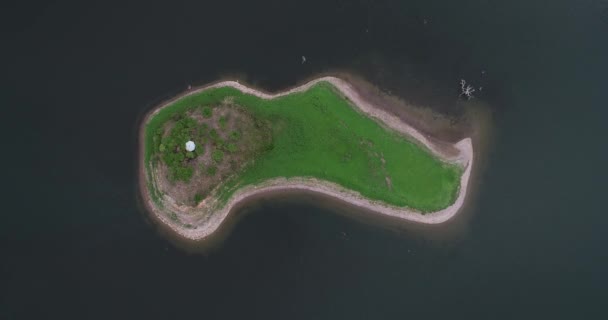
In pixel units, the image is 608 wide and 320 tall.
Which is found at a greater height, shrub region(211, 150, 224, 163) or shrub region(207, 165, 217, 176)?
shrub region(211, 150, 224, 163)

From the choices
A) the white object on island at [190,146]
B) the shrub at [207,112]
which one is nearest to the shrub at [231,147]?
the white object on island at [190,146]

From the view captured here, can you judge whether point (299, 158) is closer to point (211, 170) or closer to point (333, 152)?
point (333, 152)

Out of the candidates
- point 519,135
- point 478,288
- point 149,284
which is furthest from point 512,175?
point 149,284

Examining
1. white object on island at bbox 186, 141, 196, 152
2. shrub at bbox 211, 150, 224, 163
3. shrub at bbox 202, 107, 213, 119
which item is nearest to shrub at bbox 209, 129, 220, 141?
shrub at bbox 211, 150, 224, 163

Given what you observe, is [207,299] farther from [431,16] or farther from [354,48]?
[431,16]

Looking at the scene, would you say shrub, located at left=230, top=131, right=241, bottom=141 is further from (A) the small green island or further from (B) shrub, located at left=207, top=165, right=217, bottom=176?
(B) shrub, located at left=207, top=165, right=217, bottom=176

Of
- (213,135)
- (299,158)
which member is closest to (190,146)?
(213,135)
